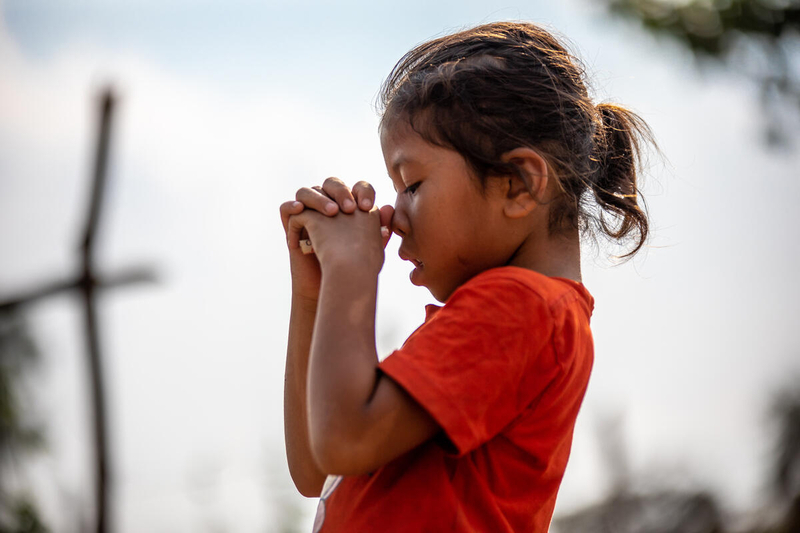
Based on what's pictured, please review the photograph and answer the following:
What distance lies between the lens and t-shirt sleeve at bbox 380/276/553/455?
0.97 meters

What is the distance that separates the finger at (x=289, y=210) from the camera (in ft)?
4.05

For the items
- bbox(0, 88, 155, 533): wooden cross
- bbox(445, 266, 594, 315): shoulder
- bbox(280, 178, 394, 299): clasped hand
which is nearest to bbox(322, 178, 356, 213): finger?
bbox(280, 178, 394, 299): clasped hand

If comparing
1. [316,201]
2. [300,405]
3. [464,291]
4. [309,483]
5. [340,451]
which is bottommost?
[309,483]

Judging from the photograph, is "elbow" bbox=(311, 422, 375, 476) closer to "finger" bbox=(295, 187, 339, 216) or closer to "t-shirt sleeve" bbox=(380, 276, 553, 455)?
"t-shirt sleeve" bbox=(380, 276, 553, 455)

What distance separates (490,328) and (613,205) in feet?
1.67

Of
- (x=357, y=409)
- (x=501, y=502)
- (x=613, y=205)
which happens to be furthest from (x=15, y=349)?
(x=613, y=205)

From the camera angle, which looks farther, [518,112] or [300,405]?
[300,405]

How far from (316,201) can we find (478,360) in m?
0.38

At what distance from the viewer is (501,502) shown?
1068 millimetres

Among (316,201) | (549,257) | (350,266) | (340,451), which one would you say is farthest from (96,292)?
(549,257)

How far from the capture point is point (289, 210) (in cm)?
125

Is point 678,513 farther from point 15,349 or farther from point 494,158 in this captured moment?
point 15,349

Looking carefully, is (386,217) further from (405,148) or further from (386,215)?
(405,148)

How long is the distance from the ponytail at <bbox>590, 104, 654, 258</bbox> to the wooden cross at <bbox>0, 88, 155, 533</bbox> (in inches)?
41.9
